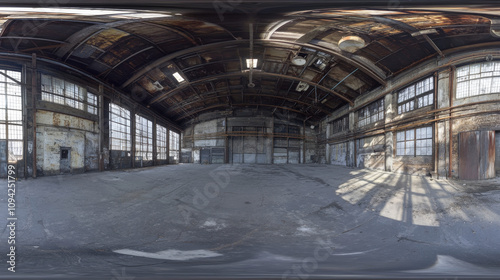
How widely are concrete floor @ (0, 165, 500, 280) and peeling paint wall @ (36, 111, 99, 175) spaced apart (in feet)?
13.0

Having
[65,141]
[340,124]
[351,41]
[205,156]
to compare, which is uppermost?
[351,41]

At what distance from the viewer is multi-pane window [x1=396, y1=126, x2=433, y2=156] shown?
987 centimetres

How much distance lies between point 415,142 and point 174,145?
81.7 feet

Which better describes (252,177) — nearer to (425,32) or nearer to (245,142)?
(425,32)

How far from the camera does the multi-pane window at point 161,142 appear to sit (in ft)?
70.1

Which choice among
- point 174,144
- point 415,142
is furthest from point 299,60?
point 174,144

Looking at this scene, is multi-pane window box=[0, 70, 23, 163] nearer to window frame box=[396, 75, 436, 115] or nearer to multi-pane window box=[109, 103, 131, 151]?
multi-pane window box=[109, 103, 131, 151]

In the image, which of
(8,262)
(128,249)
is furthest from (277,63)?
(8,262)

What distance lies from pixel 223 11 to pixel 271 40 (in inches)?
239

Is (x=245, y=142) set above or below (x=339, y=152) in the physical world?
above

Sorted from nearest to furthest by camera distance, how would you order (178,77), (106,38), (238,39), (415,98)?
1. (106,38)
2. (238,39)
3. (415,98)
4. (178,77)

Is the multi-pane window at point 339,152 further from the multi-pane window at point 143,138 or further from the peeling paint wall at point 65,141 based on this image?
the peeling paint wall at point 65,141

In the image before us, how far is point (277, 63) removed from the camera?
11625 mm

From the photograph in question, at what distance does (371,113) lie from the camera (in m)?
14.6
